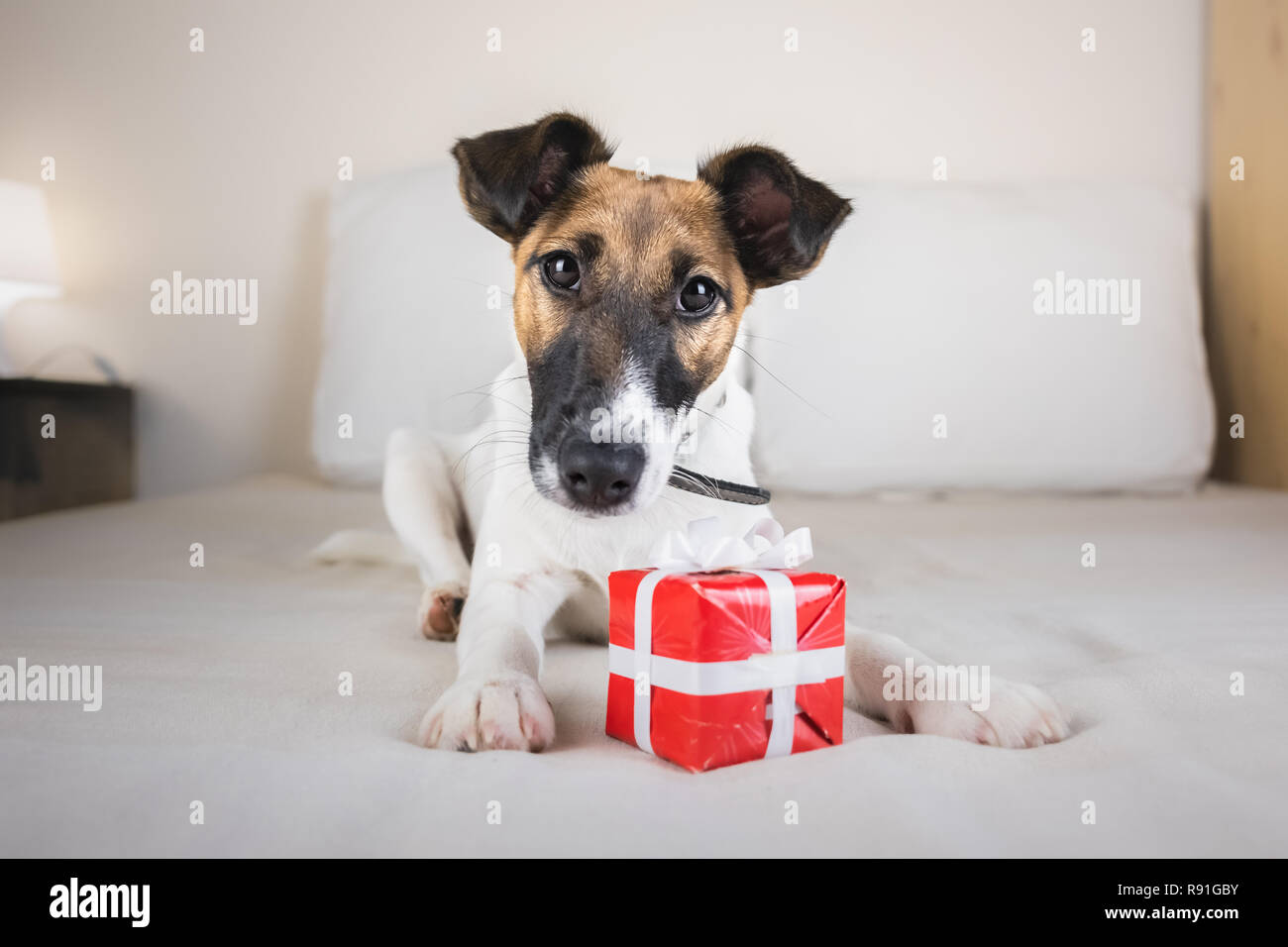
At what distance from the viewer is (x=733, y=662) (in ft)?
2.59

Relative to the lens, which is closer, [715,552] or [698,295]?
[715,552]

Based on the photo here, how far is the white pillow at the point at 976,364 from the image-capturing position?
2.67m

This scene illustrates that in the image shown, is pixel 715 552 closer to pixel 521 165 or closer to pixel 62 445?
pixel 521 165

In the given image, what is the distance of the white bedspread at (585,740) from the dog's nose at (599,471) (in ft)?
0.78

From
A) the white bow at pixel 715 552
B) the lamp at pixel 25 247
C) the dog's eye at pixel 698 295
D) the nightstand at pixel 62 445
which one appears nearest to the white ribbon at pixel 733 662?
the white bow at pixel 715 552

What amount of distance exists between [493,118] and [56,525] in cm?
202

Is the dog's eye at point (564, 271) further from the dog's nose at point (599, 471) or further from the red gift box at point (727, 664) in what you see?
the red gift box at point (727, 664)

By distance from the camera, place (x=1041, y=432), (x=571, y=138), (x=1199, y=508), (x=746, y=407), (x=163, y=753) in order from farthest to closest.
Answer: (x=1041, y=432), (x=1199, y=508), (x=746, y=407), (x=571, y=138), (x=163, y=753)

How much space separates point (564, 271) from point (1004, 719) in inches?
30.3

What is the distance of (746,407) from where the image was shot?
4.91ft

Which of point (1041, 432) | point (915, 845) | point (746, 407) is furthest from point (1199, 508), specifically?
point (915, 845)

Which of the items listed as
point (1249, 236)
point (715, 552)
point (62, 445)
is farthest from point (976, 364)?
point (62, 445)
